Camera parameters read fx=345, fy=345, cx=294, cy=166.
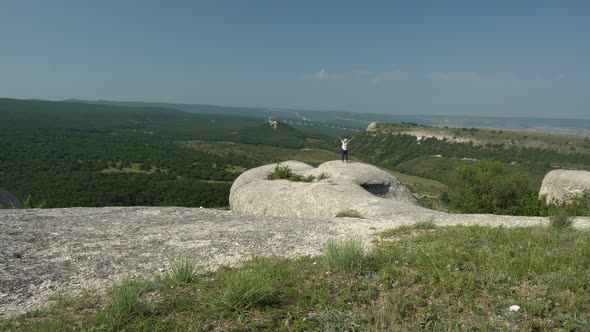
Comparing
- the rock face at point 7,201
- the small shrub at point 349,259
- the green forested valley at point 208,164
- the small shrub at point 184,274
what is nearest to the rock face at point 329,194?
the small shrub at point 349,259

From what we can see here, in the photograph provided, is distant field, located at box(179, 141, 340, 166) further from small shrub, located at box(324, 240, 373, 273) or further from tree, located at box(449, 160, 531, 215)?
small shrub, located at box(324, 240, 373, 273)

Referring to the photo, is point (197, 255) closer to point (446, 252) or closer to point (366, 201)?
point (446, 252)

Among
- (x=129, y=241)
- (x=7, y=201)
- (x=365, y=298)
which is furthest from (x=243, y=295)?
(x=7, y=201)

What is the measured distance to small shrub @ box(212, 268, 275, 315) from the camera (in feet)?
17.4

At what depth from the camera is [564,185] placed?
26672 mm

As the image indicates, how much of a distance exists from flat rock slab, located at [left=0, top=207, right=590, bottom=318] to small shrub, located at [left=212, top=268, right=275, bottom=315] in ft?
8.42

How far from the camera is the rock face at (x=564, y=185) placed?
82.5 ft

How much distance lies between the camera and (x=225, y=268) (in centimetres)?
761

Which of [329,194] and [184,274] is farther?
[329,194]

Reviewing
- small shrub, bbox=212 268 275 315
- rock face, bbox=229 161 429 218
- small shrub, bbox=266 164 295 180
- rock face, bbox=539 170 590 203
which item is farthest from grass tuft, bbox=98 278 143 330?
rock face, bbox=539 170 590 203

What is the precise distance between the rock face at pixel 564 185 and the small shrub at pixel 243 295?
27929mm

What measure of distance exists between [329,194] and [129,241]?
37.8 ft

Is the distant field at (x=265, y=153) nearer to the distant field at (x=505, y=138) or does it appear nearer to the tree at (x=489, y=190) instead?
the distant field at (x=505, y=138)

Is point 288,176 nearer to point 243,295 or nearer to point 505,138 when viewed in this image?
point 243,295
